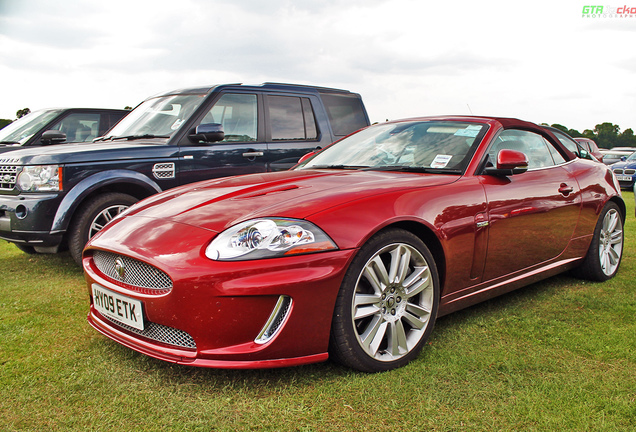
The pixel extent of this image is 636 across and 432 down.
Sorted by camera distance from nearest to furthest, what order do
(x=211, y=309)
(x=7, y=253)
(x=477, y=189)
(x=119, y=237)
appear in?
(x=211, y=309)
(x=119, y=237)
(x=477, y=189)
(x=7, y=253)

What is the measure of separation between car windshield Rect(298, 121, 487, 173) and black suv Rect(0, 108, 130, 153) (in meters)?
5.49

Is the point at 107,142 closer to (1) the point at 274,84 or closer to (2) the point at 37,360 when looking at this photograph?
(1) the point at 274,84

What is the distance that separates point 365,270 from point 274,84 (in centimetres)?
403

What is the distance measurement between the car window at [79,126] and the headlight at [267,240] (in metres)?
6.76

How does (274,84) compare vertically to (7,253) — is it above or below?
above

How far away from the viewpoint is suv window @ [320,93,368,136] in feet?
21.7

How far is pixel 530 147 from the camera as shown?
156 inches

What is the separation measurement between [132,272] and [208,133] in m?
2.63

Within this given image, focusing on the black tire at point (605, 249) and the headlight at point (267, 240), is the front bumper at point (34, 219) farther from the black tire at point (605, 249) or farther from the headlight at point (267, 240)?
the black tire at point (605, 249)

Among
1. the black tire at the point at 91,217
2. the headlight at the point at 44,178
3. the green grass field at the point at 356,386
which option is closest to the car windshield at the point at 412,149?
the green grass field at the point at 356,386

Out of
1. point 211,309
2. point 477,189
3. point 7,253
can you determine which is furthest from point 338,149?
point 7,253

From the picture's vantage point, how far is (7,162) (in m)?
4.80

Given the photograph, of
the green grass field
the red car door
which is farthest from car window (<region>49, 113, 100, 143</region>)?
the red car door

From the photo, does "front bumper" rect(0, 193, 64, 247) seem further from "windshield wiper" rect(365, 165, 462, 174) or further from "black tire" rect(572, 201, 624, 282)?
"black tire" rect(572, 201, 624, 282)
